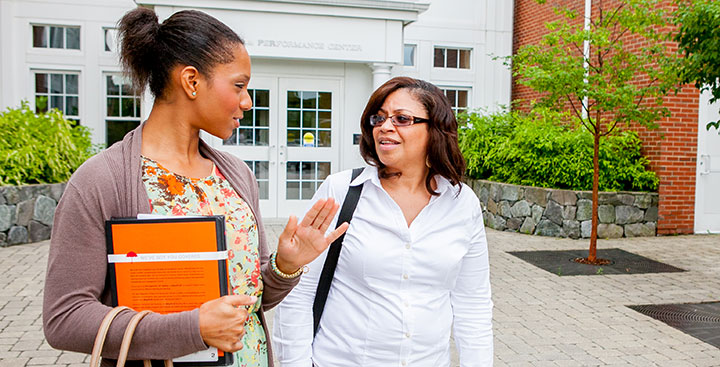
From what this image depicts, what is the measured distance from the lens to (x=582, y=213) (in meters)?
10.6

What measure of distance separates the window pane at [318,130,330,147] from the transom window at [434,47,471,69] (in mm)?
3466

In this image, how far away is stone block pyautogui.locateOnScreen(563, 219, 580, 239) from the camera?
35.0ft

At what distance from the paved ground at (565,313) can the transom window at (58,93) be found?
4.77 metres

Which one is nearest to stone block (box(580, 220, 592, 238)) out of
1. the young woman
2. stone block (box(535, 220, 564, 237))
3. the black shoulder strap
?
stone block (box(535, 220, 564, 237))

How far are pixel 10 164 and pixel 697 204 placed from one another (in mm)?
11172

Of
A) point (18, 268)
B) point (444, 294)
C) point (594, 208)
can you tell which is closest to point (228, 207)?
point (444, 294)

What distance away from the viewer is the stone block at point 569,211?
1064cm

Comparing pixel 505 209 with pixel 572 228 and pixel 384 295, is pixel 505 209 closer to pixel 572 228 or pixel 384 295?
pixel 572 228

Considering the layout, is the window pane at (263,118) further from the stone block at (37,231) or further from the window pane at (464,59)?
the window pane at (464,59)

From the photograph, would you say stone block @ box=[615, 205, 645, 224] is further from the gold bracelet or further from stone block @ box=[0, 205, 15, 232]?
the gold bracelet

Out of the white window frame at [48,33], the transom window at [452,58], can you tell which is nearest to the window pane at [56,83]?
the white window frame at [48,33]

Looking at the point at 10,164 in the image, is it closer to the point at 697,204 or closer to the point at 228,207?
the point at 228,207

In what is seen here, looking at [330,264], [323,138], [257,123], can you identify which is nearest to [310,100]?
[323,138]

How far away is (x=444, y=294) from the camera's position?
244 centimetres
